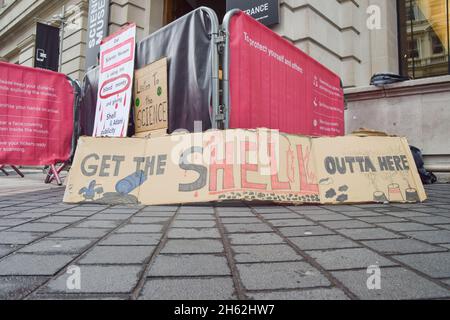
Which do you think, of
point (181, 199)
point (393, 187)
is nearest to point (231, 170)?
point (181, 199)

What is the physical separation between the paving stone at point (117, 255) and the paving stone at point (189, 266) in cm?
9

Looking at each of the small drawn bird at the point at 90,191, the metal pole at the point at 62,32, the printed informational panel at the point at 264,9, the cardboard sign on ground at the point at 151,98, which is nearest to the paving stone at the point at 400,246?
the small drawn bird at the point at 90,191

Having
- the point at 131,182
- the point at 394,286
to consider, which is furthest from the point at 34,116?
the point at 394,286

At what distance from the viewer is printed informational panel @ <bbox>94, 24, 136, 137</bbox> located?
3859 mm

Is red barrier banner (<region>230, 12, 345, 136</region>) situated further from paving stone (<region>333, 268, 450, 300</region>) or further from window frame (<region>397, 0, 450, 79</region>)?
window frame (<region>397, 0, 450, 79</region>)

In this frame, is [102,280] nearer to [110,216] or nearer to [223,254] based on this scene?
[223,254]

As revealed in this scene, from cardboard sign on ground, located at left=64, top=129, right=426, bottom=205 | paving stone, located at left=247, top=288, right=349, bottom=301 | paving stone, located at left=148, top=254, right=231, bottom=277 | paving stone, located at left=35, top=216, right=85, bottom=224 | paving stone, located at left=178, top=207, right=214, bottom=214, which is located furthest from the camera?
cardboard sign on ground, located at left=64, top=129, right=426, bottom=205

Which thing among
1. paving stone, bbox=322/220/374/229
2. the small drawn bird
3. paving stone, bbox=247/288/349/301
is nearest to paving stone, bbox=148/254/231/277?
paving stone, bbox=247/288/349/301

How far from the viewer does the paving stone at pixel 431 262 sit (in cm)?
116

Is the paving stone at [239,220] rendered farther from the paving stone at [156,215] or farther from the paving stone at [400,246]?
the paving stone at [400,246]

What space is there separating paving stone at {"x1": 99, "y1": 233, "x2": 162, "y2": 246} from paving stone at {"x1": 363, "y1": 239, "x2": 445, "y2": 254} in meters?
1.09

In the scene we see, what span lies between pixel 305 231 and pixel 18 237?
1.60 metres

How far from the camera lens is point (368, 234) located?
1.75m

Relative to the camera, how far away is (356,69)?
7715 millimetres
